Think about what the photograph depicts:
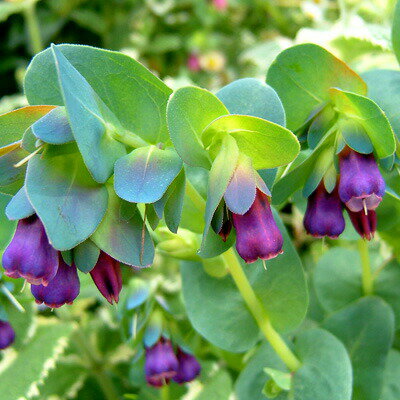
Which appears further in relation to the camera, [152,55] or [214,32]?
[214,32]

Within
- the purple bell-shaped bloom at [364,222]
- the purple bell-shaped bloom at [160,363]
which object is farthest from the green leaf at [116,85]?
the purple bell-shaped bloom at [160,363]

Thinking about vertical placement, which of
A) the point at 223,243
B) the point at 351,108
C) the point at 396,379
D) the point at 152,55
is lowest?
the point at 152,55

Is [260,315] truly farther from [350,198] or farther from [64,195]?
[64,195]

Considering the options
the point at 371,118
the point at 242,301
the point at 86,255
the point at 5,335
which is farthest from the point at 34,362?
the point at 371,118

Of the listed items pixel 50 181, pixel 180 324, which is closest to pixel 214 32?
pixel 180 324

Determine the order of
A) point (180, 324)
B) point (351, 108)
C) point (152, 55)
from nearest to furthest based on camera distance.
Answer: point (351, 108)
point (180, 324)
point (152, 55)

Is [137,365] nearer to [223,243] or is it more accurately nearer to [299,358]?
[299,358]

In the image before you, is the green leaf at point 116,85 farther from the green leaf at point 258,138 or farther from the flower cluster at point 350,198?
the flower cluster at point 350,198

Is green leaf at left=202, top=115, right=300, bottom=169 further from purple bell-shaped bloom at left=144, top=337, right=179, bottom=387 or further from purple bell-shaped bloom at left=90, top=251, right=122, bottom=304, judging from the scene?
purple bell-shaped bloom at left=144, top=337, right=179, bottom=387
